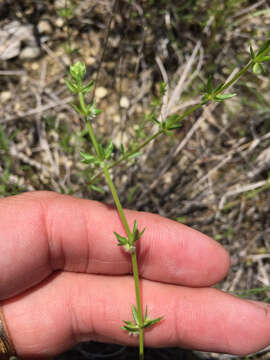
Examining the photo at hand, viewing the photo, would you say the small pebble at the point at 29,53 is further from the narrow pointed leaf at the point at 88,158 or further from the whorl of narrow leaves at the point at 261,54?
the whorl of narrow leaves at the point at 261,54

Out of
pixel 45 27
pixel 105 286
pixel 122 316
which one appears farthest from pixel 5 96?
pixel 122 316

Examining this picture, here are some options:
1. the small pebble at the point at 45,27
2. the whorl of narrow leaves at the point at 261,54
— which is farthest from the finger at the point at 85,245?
the small pebble at the point at 45,27

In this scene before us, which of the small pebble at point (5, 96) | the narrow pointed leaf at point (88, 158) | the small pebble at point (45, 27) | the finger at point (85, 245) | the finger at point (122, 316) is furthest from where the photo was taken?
the small pebble at point (45, 27)

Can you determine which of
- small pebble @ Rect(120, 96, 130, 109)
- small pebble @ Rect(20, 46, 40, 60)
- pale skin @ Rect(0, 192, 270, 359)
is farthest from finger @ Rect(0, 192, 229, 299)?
small pebble @ Rect(20, 46, 40, 60)

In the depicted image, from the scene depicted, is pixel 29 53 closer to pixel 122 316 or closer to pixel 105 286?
pixel 105 286

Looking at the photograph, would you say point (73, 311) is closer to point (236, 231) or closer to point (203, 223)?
point (203, 223)

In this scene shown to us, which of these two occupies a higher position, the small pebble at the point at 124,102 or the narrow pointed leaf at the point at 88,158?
the small pebble at the point at 124,102
